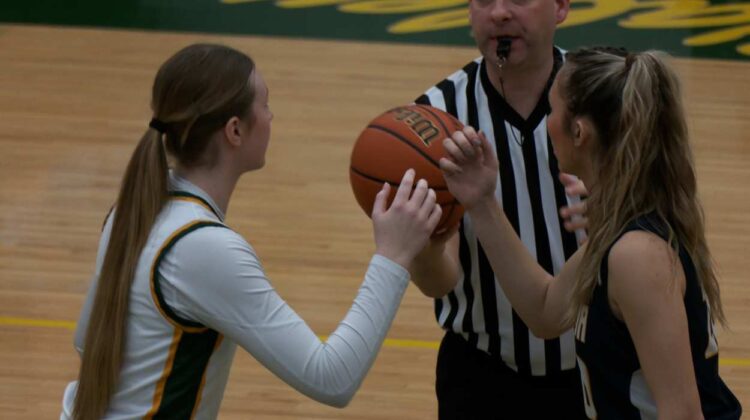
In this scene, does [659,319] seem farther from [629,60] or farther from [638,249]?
[629,60]

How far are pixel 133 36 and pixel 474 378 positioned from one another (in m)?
7.53

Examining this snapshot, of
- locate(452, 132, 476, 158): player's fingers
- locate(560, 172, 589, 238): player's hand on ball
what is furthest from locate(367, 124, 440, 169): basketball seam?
locate(560, 172, 589, 238): player's hand on ball

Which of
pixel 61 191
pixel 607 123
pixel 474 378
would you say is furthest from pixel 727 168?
pixel 607 123

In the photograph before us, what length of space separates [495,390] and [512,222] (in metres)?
0.44

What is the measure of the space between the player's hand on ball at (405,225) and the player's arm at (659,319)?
0.41 meters

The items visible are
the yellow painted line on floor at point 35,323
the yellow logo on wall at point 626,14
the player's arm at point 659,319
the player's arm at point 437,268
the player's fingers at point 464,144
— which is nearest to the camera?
the player's arm at point 659,319

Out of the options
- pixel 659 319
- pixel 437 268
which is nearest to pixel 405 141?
pixel 437 268

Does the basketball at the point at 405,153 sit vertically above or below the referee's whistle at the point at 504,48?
below

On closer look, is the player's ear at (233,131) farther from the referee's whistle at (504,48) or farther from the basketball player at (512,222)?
the referee's whistle at (504,48)

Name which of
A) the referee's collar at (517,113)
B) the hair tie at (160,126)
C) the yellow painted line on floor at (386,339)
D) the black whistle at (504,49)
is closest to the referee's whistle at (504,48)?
the black whistle at (504,49)

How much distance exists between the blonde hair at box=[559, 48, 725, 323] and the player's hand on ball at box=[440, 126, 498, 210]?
1.31 ft

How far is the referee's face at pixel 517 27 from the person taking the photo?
3.34 metres

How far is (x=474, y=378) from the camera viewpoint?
353cm

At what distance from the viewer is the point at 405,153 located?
311cm
